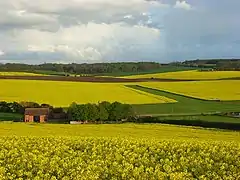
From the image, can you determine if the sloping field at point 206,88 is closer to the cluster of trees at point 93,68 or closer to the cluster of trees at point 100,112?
the cluster of trees at point 100,112

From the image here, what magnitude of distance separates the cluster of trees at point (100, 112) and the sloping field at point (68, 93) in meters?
12.3

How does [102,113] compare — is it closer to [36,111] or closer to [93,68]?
[36,111]

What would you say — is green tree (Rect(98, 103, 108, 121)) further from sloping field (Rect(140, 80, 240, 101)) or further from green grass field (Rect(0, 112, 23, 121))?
sloping field (Rect(140, 80, 240, 101))

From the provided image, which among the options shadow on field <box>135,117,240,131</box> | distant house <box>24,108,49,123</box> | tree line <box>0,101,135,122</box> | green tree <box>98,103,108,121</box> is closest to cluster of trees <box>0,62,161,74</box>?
distant house <box>24,108,49,123</box>

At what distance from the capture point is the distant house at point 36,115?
5454 centimetres

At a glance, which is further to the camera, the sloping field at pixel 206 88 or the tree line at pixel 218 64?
the tree line at pixel 218 64

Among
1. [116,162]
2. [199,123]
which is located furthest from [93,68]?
[116,162]

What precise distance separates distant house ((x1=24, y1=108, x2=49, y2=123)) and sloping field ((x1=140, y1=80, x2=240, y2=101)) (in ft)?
96.2

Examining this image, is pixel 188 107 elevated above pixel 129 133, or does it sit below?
below

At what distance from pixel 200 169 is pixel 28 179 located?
506cm

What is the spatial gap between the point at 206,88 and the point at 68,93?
26.4m

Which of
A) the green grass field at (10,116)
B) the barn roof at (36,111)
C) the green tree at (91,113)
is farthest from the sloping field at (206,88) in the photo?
the green grass field at (10,116)

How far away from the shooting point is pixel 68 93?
7662 centimetres

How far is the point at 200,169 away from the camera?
13.6m
